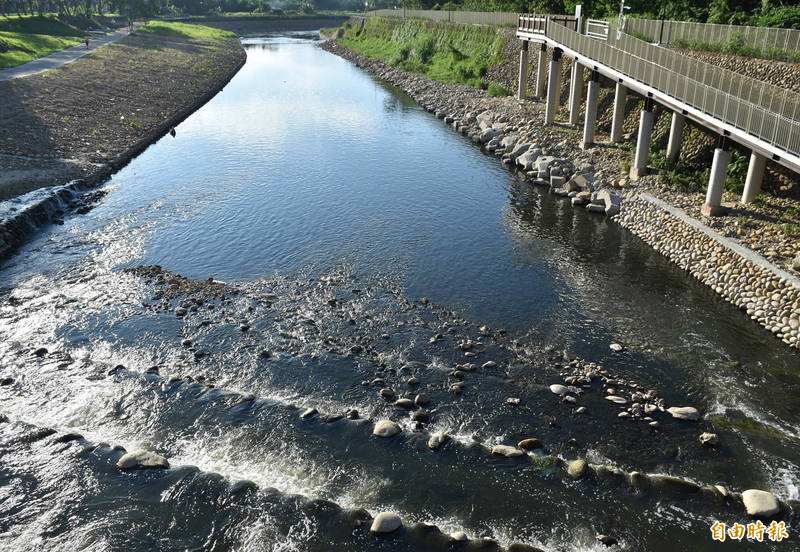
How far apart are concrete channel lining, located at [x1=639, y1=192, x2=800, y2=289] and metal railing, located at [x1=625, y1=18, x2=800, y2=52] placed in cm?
1181

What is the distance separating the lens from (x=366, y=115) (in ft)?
204

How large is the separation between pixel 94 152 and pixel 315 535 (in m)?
39.1

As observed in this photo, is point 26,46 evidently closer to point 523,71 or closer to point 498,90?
point 498,90

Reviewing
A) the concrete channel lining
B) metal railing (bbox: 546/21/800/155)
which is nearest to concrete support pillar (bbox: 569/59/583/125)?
metal railing (bbox: 546/21/800/155)

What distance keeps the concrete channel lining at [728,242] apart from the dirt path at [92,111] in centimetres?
3423

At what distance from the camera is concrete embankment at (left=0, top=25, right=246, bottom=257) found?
36219 millimetres

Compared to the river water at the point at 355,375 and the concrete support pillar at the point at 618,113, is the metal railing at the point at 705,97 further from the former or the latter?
the river water at the point at 355,375

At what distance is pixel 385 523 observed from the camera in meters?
14.4

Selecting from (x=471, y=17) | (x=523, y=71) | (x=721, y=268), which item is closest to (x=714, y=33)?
(x=523, y=71)

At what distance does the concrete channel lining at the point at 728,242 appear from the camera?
22922 mm

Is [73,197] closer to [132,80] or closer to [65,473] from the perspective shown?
[65,473]

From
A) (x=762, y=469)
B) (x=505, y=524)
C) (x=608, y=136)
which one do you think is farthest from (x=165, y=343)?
(x=608, y=136)

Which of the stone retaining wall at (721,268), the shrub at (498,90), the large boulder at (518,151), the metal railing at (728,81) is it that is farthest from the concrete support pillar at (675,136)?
the shrub at (498,90)

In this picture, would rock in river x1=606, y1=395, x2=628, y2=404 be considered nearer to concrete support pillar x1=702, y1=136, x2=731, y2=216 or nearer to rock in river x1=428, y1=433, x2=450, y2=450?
rock in river x1=428, y1=433, x2=450, y2=450
